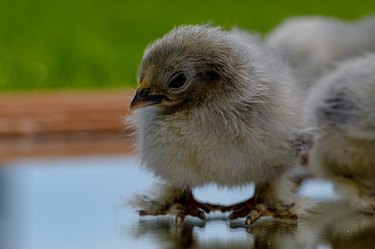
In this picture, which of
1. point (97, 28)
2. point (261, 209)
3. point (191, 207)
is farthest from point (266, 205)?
point (97, 28)

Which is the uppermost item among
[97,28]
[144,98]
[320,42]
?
[97,28]

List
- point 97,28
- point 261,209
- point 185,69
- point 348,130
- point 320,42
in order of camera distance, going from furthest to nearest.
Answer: point 97,28
point 320,42
point 348,130
point 261,209
point 185,69

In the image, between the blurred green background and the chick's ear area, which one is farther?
the blurred green background

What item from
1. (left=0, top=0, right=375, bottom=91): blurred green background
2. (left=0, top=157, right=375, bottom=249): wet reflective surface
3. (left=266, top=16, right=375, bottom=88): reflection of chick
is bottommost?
(left=0, top=157, right=375, bottom=249): wet reflective surface

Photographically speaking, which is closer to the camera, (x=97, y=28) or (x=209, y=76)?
(x=209, y=76)

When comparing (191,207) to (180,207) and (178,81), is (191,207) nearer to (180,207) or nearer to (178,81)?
(180,207)

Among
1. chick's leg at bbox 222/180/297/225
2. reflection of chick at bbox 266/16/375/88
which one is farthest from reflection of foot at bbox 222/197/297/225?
reflection of chick at bbox 266/16/375/88

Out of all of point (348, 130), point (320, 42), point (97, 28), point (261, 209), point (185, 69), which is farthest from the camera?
point (97, 28)

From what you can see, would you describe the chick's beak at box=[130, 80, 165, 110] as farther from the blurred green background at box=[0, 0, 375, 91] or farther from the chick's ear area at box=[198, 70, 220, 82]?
the blurred green background at box=[0, 0, 375, 91]

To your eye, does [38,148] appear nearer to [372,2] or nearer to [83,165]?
[83,165]
